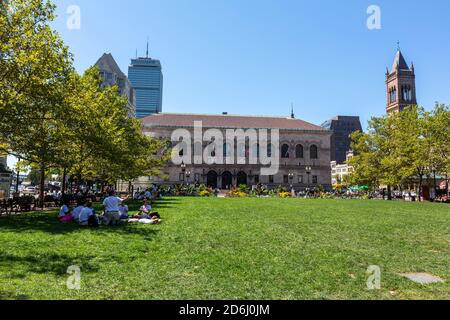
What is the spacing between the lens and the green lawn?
610 cm

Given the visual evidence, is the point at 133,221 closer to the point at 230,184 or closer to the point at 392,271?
the point at 392,271

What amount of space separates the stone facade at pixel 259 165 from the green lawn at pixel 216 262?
64.3 meters

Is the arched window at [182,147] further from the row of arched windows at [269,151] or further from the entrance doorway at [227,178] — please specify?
the entrance doorway at [227,178]

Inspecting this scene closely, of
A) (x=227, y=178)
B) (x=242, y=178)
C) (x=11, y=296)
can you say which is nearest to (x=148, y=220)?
(x=11, y=296)

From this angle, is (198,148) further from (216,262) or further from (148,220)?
(216,262)

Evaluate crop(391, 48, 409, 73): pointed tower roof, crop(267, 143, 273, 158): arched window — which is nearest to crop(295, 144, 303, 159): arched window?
crop(267, 143, 273, 158): arched window

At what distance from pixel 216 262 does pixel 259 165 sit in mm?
72541

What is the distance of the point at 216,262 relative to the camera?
8.14 m

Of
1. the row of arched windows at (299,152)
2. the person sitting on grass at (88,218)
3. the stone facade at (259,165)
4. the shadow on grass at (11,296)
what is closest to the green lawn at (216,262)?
the shadow on grass at (11,296)

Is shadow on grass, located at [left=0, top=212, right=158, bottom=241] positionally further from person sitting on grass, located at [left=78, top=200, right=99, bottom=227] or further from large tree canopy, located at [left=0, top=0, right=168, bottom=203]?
large tree canopy, located at [left=0, top=0, right=168, bottom=203]

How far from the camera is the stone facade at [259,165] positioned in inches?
3051

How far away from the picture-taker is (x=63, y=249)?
935cm
